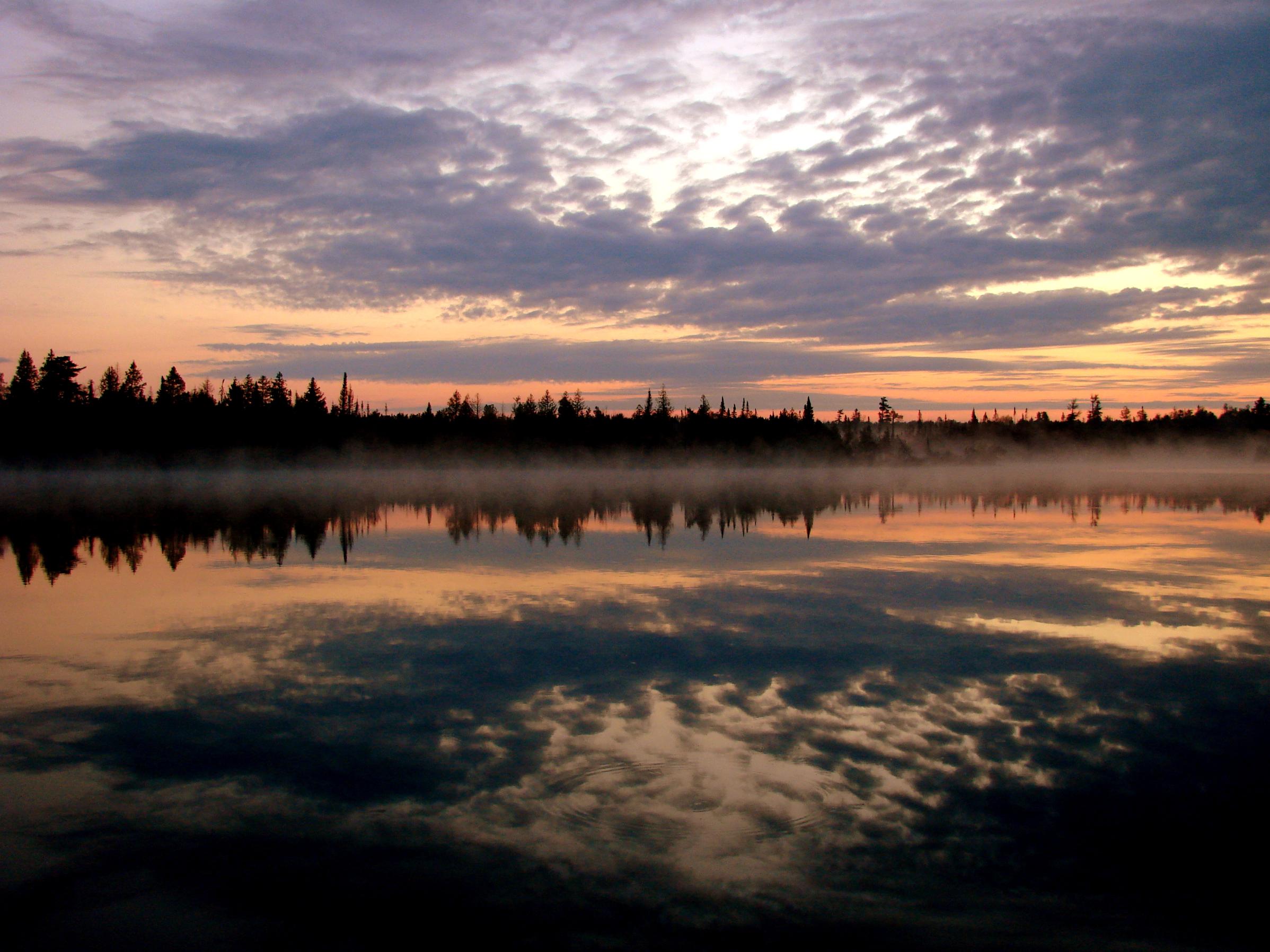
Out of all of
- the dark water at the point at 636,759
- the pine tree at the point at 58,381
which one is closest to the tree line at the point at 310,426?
the pine tree at the point at 58,381

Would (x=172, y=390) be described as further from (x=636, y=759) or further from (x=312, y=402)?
(x=636, y=759)

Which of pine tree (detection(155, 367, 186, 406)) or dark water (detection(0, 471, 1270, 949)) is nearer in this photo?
dark water (detection(0, 471, 1270, 949))

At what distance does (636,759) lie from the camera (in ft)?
26.2

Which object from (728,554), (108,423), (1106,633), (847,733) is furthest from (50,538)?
(108,423)

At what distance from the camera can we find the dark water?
5.65 m

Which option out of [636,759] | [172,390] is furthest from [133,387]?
[636,759]

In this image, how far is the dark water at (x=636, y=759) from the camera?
565 centimetres

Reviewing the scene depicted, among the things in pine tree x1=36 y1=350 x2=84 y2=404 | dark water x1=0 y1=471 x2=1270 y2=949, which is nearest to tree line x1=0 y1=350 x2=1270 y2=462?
pine tree x1=36 y1=350 x2=84 y2=404

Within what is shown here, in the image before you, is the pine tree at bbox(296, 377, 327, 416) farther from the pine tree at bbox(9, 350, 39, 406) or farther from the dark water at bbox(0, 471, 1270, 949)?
the dark water at bbox(0, 471, 1270, 949)

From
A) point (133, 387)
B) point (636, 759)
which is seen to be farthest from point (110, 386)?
point (636, 759)

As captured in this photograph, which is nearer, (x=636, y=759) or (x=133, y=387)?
(x=636, y=759)

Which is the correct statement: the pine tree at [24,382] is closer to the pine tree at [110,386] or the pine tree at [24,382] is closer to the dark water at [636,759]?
the pine tree at [110,386]

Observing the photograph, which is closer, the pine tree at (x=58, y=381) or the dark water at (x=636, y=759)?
the dark water at (x=636, y=759)

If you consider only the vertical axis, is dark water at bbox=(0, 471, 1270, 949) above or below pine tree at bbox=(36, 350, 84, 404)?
below
